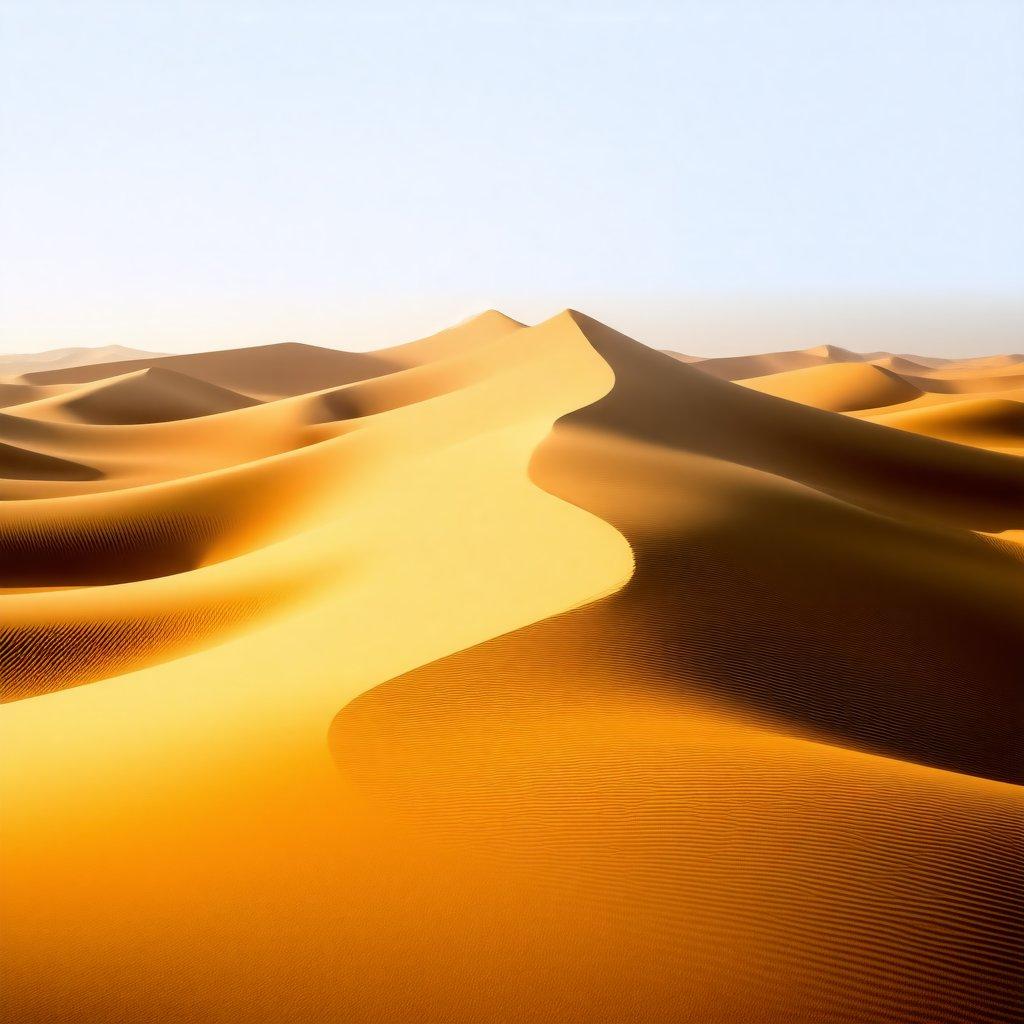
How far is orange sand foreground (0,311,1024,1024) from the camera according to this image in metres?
4.33

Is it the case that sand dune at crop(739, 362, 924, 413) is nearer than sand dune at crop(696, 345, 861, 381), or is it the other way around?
sand dune at crop(739, 362, 924, 413)

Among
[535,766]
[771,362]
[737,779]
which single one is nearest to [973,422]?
[737,779]

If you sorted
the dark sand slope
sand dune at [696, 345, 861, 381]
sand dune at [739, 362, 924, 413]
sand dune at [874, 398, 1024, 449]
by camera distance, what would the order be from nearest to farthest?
the dark sand slope
sand dune at [874, 398, 1024, 449]
sand dune at [739, 362, 924, 413]
sand dune at [696, 345, 861, 381]

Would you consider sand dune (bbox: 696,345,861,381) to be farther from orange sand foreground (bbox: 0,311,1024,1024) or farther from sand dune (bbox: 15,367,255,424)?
orange sand foreground (bbox: 0,311,1024,1024)

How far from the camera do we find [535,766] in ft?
19.8

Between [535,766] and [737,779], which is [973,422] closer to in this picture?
[737,779]

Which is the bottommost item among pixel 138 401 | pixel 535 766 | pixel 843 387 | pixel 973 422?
pixel 973 422

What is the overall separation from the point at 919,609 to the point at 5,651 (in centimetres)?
1063

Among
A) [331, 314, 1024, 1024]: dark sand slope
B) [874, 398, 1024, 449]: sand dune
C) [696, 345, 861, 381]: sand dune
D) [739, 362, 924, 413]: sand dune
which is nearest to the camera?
[331, 314, 1024, 1024]: dark sand slope

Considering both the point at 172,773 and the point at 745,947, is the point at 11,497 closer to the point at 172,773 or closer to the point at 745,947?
the point at 172,773

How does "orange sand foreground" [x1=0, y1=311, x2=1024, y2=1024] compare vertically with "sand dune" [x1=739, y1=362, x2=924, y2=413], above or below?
above

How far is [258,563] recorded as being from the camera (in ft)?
48.9

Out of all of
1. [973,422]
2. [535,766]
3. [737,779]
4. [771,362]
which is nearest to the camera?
[737,779]

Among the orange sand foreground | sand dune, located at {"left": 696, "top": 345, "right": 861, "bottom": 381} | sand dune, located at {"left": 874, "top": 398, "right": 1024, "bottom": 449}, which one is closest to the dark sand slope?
the orange sand foreground
